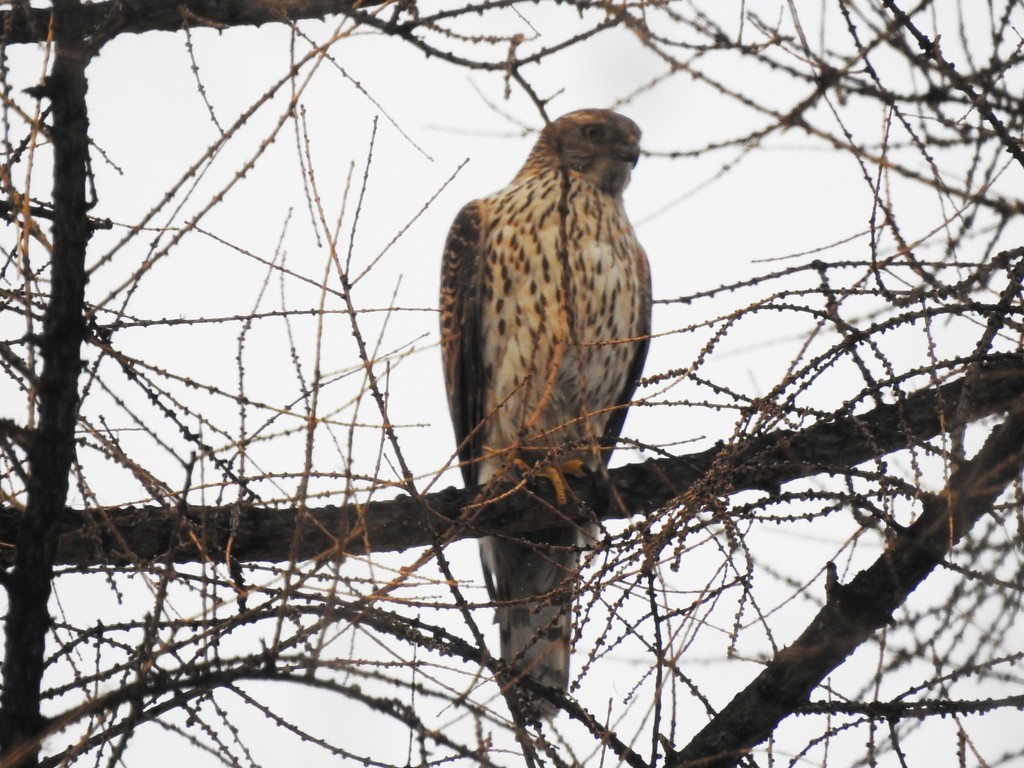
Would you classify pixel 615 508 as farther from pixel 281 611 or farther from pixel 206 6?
pixel 281 611

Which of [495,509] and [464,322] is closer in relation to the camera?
[495,509]

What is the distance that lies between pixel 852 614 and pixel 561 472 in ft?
5.44

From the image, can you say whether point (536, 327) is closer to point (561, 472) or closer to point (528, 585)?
point (561, 472)

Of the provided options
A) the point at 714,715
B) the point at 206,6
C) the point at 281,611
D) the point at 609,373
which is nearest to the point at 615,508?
the point at 609,373

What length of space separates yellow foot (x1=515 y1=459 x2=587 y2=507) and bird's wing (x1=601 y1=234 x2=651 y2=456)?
0.82 ft

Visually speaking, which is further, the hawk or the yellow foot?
the hawk

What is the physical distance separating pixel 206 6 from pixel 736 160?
2.40 meters

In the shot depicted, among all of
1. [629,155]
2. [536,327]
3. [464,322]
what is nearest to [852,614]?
[536,327]

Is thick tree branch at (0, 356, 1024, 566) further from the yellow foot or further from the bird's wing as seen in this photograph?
the bird's wing

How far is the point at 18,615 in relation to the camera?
90.0 inches

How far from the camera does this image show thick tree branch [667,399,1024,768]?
3016mm

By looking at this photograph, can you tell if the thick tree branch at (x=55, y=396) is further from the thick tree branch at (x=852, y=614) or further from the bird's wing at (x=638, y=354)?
the bird's wing at (x=638, y=354)

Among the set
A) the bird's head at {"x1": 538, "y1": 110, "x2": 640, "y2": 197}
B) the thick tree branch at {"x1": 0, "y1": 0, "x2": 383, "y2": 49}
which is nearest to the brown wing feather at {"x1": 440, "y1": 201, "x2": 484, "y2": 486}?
the bird's head at {"x1": 538, "y1": 110, "x2": 640, "y2": 197}

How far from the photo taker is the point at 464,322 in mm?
5473
